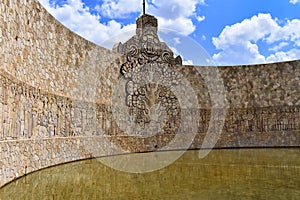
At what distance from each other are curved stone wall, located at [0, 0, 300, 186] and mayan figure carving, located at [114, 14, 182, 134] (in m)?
0.52

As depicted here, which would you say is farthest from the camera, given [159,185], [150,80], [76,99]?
[150,80]

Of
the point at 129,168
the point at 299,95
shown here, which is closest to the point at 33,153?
the point at 129,168

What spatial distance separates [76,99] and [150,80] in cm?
392

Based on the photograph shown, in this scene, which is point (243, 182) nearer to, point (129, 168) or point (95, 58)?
point (129, 168)

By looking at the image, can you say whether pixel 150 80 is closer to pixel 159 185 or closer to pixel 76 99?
pixel 76 99

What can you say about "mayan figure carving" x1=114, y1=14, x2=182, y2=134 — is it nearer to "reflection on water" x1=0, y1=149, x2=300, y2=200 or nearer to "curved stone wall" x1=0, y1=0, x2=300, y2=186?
"curved stone wall" x1=0, y1=0, x2=300, y2=186

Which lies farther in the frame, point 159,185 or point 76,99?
point 76,99

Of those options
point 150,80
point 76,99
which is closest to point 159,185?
point 76,99

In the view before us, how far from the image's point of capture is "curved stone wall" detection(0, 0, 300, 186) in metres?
5.08

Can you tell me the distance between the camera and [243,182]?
14.4 feet

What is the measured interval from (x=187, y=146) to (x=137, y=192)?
27.1 ft

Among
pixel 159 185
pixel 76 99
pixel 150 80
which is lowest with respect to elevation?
pixel 159 185

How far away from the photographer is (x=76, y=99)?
7.86m

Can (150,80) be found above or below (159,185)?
above
